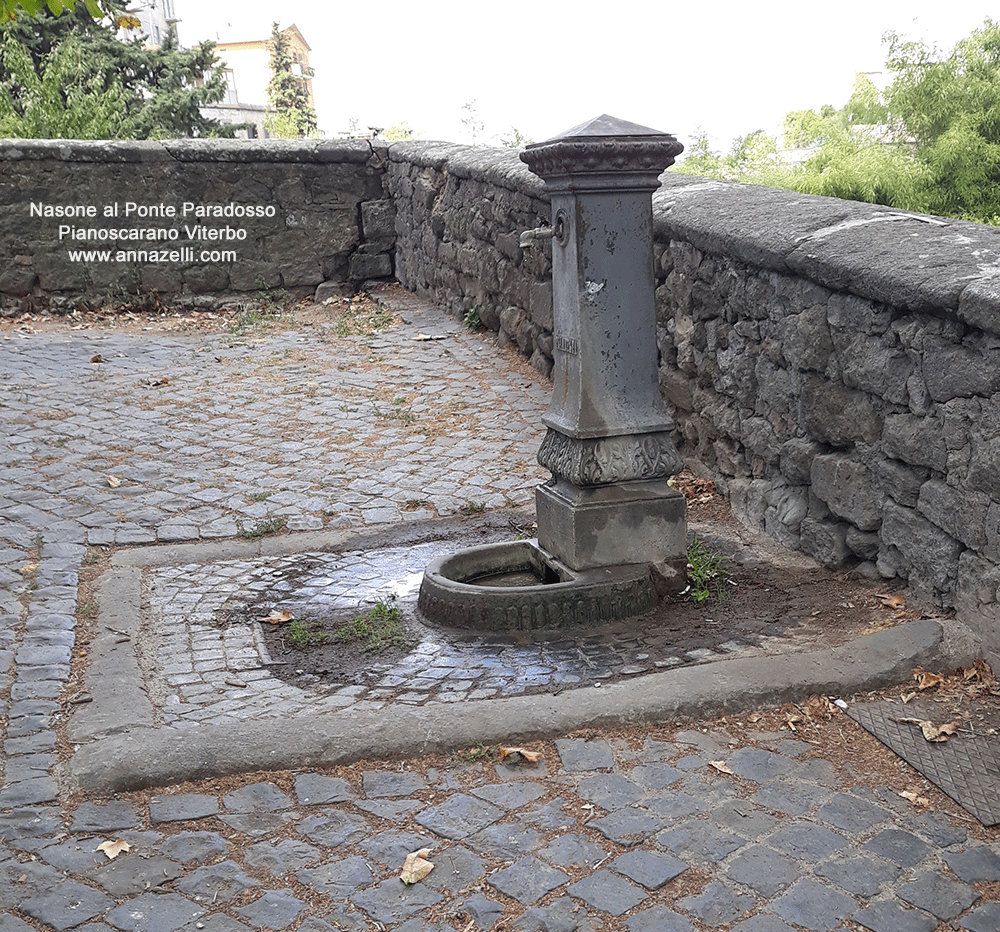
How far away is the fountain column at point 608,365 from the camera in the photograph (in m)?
3.75

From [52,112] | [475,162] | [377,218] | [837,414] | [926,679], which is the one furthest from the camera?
[52,112]

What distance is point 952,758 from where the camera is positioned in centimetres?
285

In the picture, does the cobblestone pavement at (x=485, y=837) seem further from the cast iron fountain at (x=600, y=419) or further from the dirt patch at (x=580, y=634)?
the cast iron fountain at (x=600, y=419)

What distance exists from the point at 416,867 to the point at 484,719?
62 cm

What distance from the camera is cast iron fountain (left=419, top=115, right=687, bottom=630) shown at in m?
3.75

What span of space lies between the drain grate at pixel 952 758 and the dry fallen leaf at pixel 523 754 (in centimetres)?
93

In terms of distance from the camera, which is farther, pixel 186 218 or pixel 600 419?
pixel 186 218

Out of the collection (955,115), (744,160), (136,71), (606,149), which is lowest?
(606,149)

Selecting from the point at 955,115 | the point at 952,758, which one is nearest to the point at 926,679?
the point at 952,758

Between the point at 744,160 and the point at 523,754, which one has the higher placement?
the point at 744,160

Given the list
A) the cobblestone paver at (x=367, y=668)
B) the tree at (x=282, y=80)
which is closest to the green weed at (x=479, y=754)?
the cobblestone paver at (x=367, y=668)

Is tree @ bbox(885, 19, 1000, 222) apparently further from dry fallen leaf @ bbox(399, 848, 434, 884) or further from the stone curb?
dry fallen leaf @ bbox(399, 848, 434, 884)

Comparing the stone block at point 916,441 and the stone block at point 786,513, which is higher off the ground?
the stone block at point 916,441

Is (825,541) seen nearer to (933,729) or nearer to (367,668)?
(933,729)
